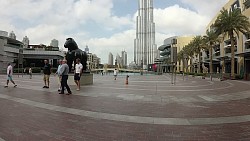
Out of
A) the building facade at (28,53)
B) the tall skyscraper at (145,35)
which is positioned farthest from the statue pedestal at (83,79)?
the tall skyscraper at (145,35)

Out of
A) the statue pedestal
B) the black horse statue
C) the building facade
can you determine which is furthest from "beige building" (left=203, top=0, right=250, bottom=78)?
the building facade

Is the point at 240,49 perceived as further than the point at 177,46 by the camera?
No

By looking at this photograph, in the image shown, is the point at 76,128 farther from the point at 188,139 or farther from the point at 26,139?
the point at 188,139

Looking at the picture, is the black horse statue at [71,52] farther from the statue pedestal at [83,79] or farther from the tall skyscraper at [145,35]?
the tall skyscraper at [145,35]

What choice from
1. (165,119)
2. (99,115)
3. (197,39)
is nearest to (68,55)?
(99,115)

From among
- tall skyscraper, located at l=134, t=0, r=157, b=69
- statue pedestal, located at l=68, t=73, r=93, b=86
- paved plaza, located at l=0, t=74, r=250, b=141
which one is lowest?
paved plaza, located at l=0, t=74, r=250, b=141

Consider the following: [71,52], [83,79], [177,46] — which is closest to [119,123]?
[71,52]

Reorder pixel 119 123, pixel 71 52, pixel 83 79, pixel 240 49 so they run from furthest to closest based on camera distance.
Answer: pixel 240 49 → pixel 83 79 → pixel 71 52 → pixel 119 123

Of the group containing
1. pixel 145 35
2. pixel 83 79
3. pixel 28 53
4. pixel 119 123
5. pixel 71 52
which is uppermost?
pixel 145 35

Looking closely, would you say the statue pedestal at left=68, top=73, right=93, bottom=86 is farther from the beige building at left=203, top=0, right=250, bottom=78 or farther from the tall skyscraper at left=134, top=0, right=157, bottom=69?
the tall skyscraper at left=134, top=0, right=157, bottom=69

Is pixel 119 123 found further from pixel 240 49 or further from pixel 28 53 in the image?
pixel 28 53

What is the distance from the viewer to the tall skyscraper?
160875 millimetres

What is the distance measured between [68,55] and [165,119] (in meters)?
12.2

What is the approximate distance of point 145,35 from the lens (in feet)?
536
